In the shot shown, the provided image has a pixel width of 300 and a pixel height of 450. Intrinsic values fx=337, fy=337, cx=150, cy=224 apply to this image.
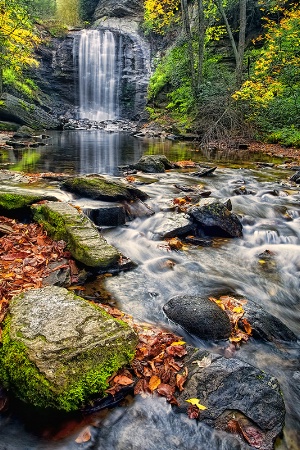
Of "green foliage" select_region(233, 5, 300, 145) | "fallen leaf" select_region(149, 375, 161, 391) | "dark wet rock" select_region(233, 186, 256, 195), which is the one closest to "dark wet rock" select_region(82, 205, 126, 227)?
"dark wet rock" select_region(233, 186, 256, 195)

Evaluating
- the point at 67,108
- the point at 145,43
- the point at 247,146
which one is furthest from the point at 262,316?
the point at 145,43

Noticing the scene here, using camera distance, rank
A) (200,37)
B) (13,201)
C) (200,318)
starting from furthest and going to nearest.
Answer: (200,37) → (13,201) → (200,318)

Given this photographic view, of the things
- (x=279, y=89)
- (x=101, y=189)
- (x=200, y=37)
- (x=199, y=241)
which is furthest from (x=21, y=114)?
(x=199, y=241)

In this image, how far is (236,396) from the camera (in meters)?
2.40

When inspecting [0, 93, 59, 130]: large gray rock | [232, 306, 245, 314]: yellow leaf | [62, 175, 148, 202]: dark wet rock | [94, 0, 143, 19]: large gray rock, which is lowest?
[232, 306, 245, 314]: yellow leaf

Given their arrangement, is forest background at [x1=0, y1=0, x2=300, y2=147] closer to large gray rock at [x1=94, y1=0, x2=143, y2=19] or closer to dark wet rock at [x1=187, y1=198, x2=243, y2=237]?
dark wet rock at [x1=187, y1=198, x2=243, y2=237]

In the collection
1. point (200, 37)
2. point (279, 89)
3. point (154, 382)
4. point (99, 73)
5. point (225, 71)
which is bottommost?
point (154, 382)

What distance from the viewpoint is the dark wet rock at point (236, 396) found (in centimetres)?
228

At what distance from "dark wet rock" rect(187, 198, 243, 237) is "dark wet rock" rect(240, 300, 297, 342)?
7.55 feet

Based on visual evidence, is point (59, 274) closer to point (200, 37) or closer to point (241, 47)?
point (241, 47)

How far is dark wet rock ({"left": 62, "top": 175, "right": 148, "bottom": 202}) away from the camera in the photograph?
625 cm

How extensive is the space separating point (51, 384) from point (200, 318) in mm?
1556

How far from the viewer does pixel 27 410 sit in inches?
88.9

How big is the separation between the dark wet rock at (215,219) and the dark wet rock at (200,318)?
91.3 inches
